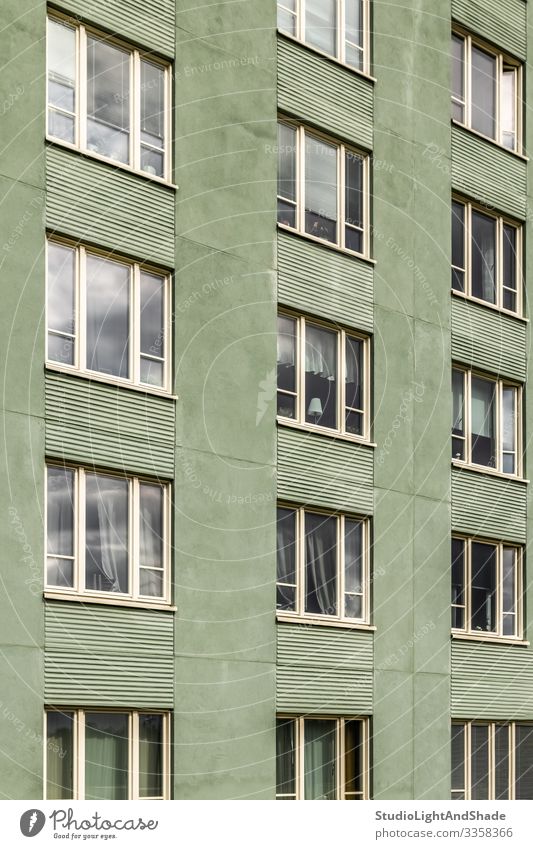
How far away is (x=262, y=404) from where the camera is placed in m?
28.8

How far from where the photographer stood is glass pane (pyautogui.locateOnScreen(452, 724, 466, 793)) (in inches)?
1268

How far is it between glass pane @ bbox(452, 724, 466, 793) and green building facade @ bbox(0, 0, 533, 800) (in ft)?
0.34

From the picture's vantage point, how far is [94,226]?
26.1 m

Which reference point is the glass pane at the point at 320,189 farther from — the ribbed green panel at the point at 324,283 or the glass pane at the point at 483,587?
the glass pane at the point at 483,587

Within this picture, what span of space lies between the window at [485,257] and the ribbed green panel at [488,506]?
441 cm

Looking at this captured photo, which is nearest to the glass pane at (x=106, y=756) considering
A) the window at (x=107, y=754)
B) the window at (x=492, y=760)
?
the window at (x=107, y=754)

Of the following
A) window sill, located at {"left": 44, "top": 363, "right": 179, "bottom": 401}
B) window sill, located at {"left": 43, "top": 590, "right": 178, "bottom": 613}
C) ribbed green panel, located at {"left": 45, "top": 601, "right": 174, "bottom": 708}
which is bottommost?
ribbed green panel, located at {"left": 45, "top": 601, "right": 174, "bottom": 708}

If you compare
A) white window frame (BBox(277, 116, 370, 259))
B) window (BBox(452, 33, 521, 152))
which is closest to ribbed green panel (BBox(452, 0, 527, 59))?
window (BBox(452, 33, 521, 152))

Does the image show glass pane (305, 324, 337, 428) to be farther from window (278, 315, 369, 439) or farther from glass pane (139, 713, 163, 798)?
glass pane (139, 713, 163, 798)

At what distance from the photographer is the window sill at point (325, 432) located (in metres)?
29.2

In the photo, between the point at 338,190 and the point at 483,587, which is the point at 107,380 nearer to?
the point at 338,190
